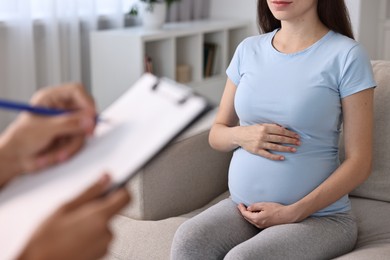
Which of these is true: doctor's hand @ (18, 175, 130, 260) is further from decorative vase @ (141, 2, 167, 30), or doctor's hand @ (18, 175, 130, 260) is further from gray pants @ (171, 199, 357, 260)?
decorative vase @ (141, 2, 167, 30)

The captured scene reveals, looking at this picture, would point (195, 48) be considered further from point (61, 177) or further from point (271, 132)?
point (61, 177)

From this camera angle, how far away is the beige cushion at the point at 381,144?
1940 millimetres

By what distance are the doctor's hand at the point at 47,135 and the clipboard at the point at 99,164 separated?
1 centimetres

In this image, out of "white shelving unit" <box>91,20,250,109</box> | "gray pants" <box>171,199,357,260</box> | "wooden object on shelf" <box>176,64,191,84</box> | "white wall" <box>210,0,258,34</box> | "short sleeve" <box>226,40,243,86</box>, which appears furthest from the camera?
"white wall" <box>210,0,258,34</box>

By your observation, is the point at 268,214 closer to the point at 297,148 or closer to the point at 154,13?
the point at 297,148

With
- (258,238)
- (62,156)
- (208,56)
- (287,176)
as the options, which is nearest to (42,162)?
(62,156)

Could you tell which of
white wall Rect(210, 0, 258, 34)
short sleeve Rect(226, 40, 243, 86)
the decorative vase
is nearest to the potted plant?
the decorative vase

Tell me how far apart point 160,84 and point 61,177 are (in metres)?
0.18

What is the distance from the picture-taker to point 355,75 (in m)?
1.62

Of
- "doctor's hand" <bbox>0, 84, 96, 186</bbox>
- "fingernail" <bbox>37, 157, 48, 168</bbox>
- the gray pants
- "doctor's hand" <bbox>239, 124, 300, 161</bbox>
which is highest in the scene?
"doctor's hand" <bbox>0, 84, 96, 186</bbox>

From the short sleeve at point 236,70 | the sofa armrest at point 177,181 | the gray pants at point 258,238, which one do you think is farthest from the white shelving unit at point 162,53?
the gray pants at point 258,238

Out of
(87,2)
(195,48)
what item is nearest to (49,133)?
(87,2)

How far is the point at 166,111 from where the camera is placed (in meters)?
0.84

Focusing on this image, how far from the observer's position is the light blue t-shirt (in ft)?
5.41
